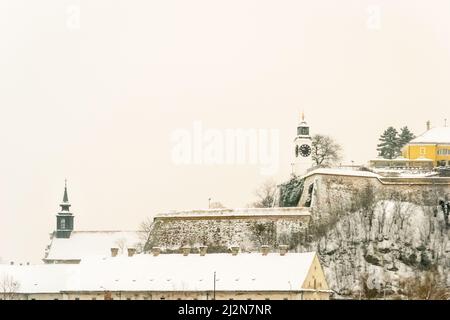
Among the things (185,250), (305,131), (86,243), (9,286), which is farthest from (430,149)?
(86,243)

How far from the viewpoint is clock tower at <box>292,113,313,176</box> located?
81.1 m

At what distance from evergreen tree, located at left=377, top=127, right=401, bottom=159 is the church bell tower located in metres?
35.5

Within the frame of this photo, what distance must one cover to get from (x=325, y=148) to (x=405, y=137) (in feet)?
19.0

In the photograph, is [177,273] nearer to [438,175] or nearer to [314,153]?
[438,175]

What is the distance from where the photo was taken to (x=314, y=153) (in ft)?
281

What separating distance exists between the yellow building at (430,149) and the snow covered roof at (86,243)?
3156cm

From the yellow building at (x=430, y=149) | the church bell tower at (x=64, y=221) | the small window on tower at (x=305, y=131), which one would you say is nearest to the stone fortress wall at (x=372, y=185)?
the yellow building at (x=430, y=149)

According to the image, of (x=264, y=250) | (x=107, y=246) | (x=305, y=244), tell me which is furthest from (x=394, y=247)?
(x=107, y=246)

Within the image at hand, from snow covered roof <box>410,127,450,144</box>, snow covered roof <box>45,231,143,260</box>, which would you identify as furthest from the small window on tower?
snow covered roof <box>45,231,143,260</box>

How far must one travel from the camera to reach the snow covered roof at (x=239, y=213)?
7306cm

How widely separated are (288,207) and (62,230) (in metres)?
42.4

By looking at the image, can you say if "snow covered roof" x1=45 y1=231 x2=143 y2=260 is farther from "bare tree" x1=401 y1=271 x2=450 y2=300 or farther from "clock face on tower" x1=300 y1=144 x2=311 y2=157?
"bare tree" x1=401 y1=271 x2=450 y2=300

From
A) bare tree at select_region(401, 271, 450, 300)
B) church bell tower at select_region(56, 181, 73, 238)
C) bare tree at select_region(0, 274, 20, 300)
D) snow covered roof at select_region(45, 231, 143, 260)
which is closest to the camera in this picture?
bare tree at select_region(401, 271, 450, 300)

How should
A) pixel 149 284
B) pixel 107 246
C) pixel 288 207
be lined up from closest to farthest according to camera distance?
pixel 149 284 → pixel 288 207 → pixel 107 246
